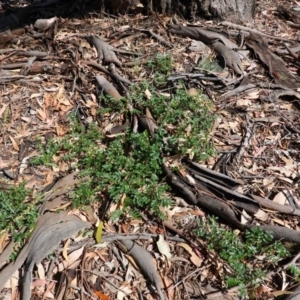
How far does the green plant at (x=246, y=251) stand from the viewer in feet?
9.26

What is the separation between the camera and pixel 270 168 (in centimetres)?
356

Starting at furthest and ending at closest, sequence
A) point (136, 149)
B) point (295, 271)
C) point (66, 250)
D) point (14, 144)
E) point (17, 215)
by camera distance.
Result: point (14, 144), point (136, 149), point (17, 215), point (66, 250), point (295, 271)

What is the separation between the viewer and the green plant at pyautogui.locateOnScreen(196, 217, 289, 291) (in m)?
2.82

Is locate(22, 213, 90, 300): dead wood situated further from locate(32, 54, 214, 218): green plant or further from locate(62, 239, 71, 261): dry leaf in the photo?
locate(32, 54, 214, 218): green plant

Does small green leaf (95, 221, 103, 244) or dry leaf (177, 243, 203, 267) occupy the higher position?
small green leaf (95, 221, 103, 244)

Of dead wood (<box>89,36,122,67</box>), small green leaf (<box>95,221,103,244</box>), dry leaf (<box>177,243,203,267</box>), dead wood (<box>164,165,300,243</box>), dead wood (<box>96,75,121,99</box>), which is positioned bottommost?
dry leaf (<box>177,243,203,267</box>)

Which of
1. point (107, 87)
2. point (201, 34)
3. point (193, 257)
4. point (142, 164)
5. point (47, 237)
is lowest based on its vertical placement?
point (193, 257)

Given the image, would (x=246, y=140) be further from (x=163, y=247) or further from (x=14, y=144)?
(x=14, y=144)

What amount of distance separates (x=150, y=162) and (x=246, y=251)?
0.92 metres

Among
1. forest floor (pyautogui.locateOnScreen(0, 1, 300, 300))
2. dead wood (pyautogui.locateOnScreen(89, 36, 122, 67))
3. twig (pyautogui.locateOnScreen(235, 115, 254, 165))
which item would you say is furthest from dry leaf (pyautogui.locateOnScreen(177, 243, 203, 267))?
dead wood (pyautogui.locateOnScreen(89, 36, 122, 67))

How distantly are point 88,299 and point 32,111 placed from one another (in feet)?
6.33

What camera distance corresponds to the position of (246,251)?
9.73 ft

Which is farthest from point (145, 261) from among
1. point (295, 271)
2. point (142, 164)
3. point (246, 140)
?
point (246, 140)

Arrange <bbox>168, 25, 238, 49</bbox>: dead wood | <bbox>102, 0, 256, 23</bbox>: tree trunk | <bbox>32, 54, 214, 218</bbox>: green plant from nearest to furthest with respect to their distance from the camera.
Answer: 1. <bbox>32, 54, 214, 218</bbox>: green plant
2. <bbox>168, 25, 238, 49</bbox>: dead wood
3. <bbox>102, 0, 256, 23</bbox>: tree trunk
